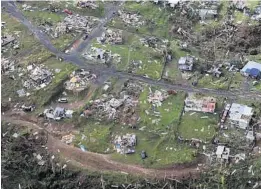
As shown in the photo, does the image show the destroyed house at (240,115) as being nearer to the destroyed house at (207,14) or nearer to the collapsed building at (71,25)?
the destroyed house at (207,14)

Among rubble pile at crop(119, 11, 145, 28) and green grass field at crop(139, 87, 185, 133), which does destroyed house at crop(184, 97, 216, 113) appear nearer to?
green grass field at crop(139, 87, 185, 133)

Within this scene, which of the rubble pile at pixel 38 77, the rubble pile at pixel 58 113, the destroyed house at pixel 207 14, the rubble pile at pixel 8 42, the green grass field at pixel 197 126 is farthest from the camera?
the destroyed house at pixel 207 14

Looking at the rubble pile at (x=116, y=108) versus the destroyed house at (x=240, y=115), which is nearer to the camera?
the destroyed house at (x=240, y=115)

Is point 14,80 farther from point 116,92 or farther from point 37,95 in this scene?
point 116,92

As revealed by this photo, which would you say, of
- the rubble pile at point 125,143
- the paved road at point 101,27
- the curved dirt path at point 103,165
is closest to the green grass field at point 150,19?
the paved road at point 101,27

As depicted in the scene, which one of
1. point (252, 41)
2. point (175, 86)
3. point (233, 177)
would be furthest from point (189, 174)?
point (252, 41)

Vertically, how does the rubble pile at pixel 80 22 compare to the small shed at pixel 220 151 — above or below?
above

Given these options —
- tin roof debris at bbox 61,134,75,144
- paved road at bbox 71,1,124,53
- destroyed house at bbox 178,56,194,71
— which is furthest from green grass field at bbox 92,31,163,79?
tin roof debris at bbox 61,134,75,144
